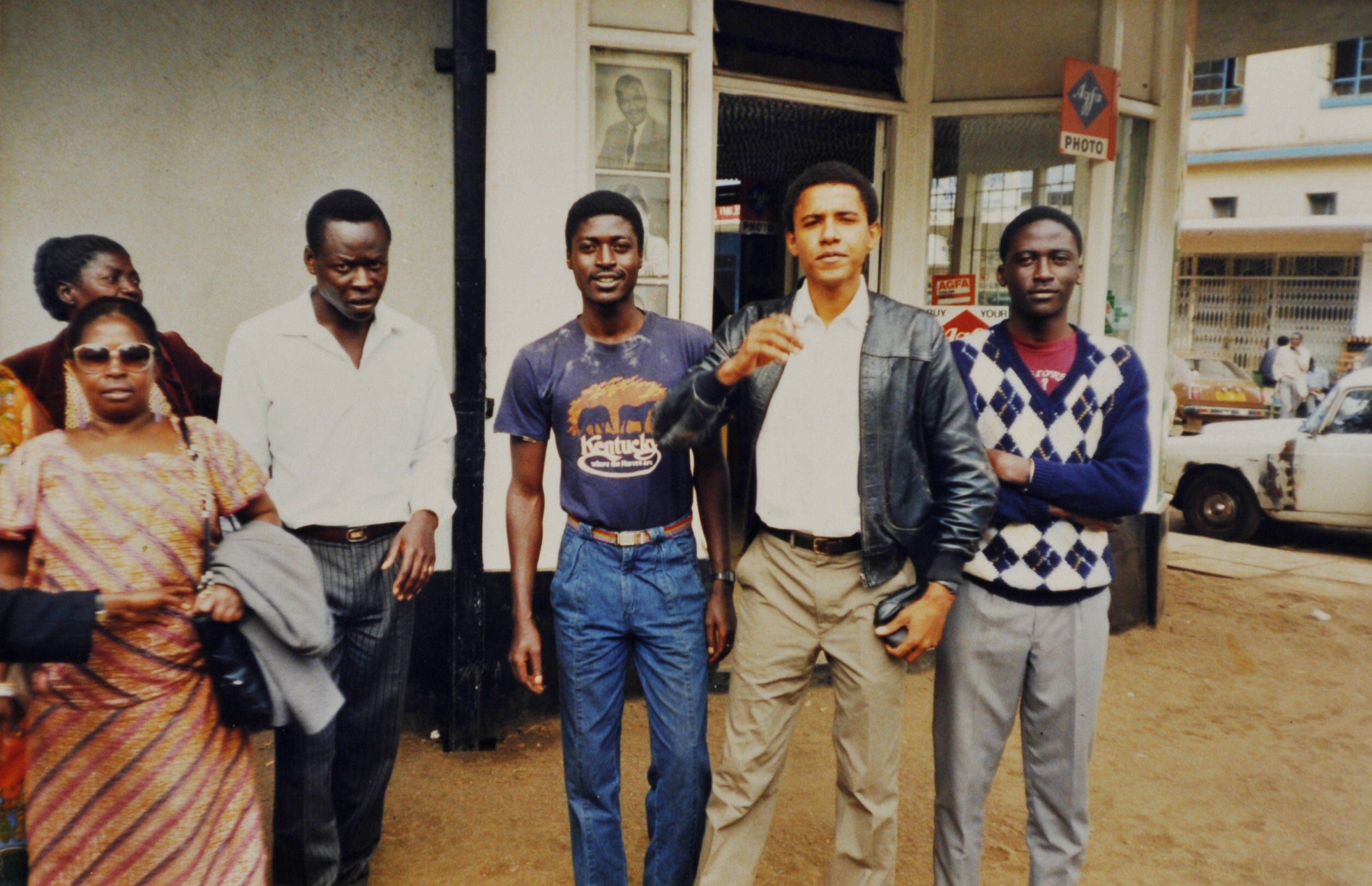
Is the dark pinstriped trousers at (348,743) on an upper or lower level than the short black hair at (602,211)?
lower

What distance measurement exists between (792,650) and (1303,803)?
2.81 metres

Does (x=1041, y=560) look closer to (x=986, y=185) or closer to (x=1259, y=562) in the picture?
(x=986, y=185)

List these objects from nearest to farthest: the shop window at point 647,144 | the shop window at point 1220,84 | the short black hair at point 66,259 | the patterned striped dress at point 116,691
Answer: the patterned striped dress at point 116,691, the short black hair at point 66,259, the shop window at point 647,144, the shop window at point 1220,84

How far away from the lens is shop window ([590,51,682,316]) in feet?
14.6

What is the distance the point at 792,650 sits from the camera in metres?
2.65

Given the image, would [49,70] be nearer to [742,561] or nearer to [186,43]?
[186,43]

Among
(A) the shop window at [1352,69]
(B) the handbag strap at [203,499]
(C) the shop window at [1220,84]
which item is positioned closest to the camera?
(B) the handbag strap at [203,499]

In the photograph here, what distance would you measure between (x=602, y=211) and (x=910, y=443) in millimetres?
1015

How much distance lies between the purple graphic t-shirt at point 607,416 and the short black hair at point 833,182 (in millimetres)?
470

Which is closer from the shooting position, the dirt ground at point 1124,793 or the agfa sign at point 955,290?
the dirt ground at point 1124,793

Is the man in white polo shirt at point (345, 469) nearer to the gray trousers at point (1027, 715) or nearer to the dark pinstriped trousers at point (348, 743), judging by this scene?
the dark pinstriped trousers at point (348, 743)

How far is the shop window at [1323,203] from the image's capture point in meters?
20.6

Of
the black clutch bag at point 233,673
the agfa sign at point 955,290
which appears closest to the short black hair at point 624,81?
the agfa sign at point 955,290

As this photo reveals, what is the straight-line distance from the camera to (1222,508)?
9.27 meters
